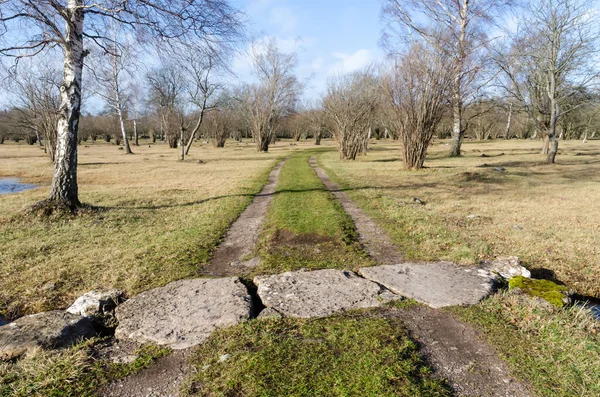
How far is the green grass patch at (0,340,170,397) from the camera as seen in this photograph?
2.48 metres

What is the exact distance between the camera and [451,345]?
3.06 metres

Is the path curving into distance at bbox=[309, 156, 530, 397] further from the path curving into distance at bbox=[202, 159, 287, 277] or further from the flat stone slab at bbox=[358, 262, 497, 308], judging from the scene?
the path curving into distance at bbox=[202, 159, 287, 277]

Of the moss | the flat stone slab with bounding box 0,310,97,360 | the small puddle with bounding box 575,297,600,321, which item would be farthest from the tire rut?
the small puddle with bounding box 575,297,600,321

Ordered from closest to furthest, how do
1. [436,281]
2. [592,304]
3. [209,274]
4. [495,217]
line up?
[592,304] → [436,281] → [209,274] → [495,217]

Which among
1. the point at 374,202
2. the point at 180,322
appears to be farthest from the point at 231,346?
the point at 374,202

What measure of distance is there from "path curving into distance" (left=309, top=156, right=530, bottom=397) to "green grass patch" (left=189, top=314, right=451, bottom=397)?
0.16 m

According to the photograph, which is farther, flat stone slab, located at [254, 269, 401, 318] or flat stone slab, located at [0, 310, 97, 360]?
flat stone slab, located at [254, 269, 401, 318]

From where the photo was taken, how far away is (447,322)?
11.3ft

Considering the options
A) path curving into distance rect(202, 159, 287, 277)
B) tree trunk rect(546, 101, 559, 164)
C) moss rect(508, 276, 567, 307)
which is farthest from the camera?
tree trunk rect(546, 101, 559, 164)

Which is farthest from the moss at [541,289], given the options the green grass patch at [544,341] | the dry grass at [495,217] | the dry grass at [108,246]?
the dry grass at [108,246]

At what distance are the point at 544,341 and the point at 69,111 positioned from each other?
9478 mm

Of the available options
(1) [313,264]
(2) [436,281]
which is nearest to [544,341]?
(2) [436,281]

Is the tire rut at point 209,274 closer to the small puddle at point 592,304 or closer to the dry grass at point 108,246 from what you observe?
the dry grass at point 108,246

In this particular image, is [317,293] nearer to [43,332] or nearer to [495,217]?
[43,332]
